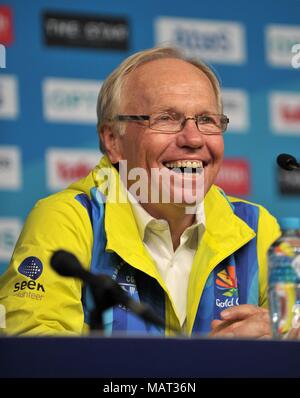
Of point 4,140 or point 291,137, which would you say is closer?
point 4,140

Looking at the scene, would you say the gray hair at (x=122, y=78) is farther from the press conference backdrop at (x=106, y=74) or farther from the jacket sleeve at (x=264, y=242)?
the press conference backdrop at (x=106, y=74)

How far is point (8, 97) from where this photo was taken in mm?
3006

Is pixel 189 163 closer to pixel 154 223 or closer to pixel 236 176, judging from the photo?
pixel 154 223

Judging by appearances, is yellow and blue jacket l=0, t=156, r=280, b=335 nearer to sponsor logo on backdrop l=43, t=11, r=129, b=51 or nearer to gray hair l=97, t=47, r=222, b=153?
gray hair l=97, t=47, r=222, b=153

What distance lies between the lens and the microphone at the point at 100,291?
1121mm

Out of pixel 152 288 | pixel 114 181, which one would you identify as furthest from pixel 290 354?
pixel 114 181

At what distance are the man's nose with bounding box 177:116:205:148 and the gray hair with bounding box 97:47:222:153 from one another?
0.44 ft

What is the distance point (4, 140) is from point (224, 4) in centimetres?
96

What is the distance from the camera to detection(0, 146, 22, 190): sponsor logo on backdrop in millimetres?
2955

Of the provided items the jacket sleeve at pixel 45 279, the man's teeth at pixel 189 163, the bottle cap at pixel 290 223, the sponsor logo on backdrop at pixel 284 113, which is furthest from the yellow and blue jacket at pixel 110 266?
the sponsor logo on backdrop at pixel 284 113

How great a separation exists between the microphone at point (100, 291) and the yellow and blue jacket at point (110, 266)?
0.61 meters

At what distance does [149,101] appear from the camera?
2.10m

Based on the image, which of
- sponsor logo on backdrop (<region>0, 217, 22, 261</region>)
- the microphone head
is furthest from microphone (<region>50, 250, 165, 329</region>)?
sponsor logo on backdrop (<region>0, 217, 22, 261</region>)
